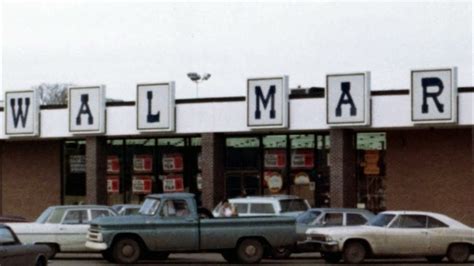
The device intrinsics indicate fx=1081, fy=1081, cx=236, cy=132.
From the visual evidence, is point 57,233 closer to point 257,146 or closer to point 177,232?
point 177,232

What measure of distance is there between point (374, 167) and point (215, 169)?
250 inches

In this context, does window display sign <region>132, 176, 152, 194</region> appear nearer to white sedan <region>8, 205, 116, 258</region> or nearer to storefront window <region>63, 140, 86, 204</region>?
storefront window <region>63, 140, 86, 204</region>

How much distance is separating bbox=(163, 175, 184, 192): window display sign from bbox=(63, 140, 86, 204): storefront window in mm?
4199

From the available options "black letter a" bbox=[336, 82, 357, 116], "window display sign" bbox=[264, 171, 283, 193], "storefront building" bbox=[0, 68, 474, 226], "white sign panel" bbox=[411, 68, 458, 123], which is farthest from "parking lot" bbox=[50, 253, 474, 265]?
"window display sign" bbox=[264, 171, 283, 193]

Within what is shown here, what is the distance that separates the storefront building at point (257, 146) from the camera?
40000 millimetres

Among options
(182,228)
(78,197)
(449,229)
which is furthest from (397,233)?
(78,197)

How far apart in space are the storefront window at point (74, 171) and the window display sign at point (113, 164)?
1.42 m

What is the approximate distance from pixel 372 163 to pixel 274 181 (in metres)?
4.39

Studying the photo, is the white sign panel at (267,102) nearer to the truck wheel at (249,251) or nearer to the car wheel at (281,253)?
the car wheel at (281,253)

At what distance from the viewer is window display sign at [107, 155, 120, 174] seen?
48125 millimetres

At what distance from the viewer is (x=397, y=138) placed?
42594 millimetres

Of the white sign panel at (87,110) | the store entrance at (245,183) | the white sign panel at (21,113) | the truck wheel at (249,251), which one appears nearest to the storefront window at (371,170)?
the store entrance at (245,183)

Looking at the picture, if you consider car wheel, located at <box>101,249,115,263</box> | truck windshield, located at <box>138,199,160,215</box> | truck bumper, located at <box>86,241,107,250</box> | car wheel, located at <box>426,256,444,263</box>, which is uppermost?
truck windshield, located at <box>138,199,160,215</box>

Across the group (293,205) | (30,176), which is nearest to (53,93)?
(30,176)
